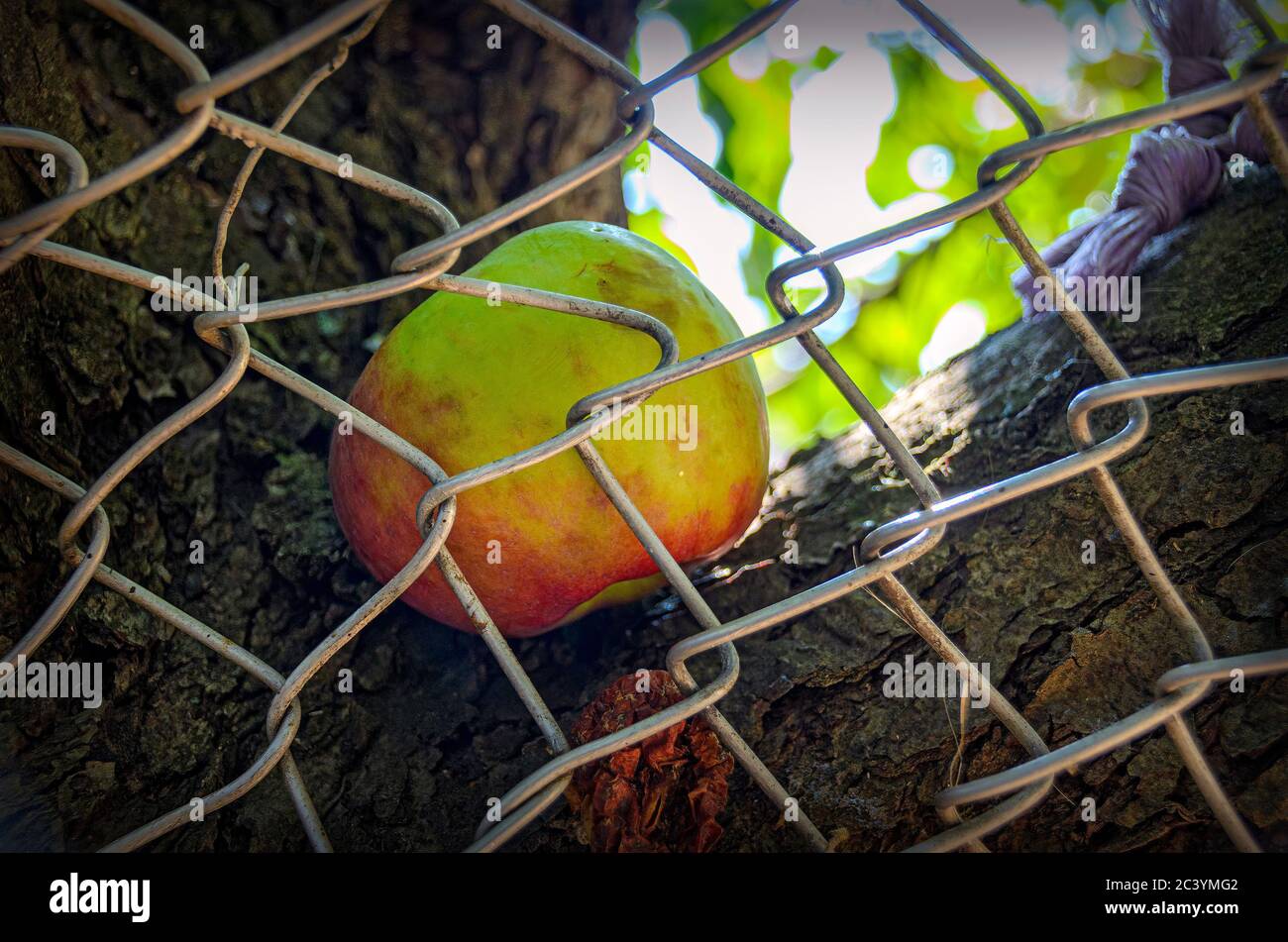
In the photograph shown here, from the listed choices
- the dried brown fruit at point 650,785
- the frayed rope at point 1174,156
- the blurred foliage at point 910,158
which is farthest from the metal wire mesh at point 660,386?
the blurred foliage at point 910,158

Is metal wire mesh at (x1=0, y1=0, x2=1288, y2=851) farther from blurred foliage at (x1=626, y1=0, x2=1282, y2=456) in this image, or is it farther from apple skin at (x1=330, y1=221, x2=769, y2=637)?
blurred foliage at (x1=626, y1=0, x2=1282, y2=456)

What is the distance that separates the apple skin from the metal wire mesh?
0.43 feet

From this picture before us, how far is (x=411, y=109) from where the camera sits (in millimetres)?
1188


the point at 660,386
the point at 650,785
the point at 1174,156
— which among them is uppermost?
the point at 1174,156

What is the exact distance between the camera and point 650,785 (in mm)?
755

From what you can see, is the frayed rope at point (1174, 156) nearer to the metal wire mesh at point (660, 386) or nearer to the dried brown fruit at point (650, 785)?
the metal wire mesh at point (660, 386)

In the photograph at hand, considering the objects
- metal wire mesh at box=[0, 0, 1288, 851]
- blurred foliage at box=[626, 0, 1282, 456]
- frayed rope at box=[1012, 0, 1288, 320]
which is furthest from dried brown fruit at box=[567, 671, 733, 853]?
blurred foliage at box=[626, 0, 1282, 456]

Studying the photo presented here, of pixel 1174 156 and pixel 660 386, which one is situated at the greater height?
pixel 1174 156

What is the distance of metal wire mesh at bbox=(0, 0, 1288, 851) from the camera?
58 centimetres

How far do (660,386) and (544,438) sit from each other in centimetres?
20

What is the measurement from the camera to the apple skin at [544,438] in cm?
84

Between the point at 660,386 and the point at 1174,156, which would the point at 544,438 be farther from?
the point at 1174,156

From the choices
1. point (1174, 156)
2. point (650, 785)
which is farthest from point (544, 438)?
point (1174, 156)
